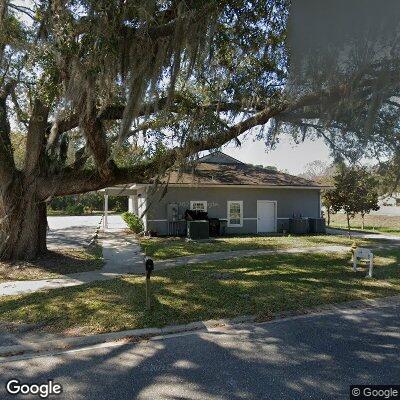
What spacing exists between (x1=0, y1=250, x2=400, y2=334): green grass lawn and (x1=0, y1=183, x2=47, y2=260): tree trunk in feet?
12.5

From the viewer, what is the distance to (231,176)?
20.9 m

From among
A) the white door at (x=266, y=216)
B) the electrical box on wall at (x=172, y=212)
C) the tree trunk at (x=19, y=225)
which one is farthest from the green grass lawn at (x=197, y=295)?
the white door at (x=266, y=216)

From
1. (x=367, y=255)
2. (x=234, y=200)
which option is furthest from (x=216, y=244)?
(x=367, y=255)

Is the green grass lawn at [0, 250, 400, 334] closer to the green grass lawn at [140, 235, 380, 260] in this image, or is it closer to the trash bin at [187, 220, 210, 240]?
the green grass lawn at [140, 235, 380, 260]

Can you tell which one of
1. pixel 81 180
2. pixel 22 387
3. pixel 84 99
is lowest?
pixel 22 387

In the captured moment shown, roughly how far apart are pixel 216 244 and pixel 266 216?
233 inches

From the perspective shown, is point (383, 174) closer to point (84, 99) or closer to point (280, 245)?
point (280, 245)

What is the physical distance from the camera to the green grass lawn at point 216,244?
13625mm

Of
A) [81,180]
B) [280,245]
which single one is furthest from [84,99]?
[280,245]

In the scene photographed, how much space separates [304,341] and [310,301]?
204 cm

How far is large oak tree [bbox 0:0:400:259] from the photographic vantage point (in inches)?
249

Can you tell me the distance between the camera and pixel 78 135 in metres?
11.4

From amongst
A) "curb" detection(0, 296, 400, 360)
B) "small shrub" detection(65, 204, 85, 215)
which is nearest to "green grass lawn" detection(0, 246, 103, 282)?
"curb" detection(0, 296, 400, 360)

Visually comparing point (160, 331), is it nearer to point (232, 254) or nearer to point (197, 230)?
point (232, 254)
